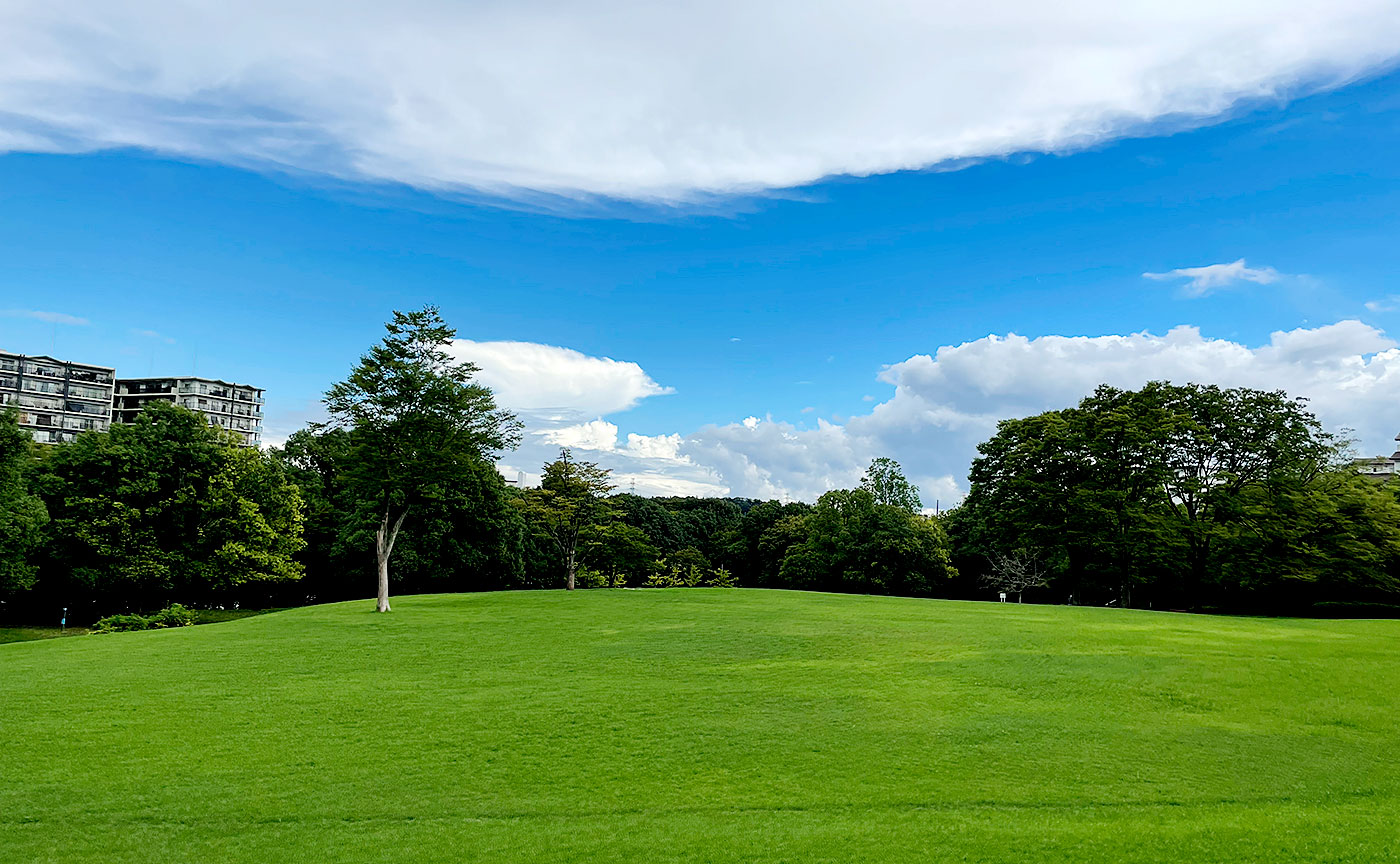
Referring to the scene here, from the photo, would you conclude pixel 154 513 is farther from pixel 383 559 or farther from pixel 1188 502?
pixel 1188 502

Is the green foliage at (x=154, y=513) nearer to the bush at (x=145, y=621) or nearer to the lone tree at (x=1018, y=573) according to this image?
the bush at (x=145, y=621)

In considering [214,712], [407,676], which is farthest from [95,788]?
[407,676]

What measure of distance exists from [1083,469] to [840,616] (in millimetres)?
25684

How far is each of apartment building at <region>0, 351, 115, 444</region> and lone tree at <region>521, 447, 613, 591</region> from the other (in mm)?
88684

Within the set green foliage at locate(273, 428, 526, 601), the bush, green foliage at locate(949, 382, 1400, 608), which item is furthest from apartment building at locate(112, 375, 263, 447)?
green foliage at locate(949, 382, 1400, 608)

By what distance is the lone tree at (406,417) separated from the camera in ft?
90.8

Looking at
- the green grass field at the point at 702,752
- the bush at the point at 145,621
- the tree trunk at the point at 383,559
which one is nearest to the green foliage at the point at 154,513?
the bush at the point at 145,621

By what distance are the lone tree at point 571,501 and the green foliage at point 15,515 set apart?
22.4 meters

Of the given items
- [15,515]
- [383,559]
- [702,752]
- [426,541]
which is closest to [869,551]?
[426,541]

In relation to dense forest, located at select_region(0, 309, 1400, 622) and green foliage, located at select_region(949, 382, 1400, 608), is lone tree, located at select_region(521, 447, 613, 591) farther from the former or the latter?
green foliage, located at select_region(949, 382, 1400, 608)

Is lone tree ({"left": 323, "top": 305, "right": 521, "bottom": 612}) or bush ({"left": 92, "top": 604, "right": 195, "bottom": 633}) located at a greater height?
lone tree ({"left": 323, "top": 305, "right": 521, "bottom": 612})

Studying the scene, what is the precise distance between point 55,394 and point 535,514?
93.8m

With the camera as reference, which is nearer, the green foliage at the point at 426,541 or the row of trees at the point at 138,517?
the row of trees at the point at 138,517

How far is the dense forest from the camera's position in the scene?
29250 millimetres
